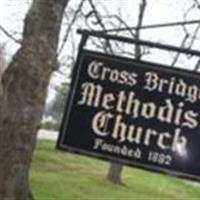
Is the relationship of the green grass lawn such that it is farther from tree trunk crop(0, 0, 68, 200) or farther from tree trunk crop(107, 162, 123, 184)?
tree trunk crop(0, 0, 68, 200)

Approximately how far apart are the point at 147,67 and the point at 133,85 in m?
0.18

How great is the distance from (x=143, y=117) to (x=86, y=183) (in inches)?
1225

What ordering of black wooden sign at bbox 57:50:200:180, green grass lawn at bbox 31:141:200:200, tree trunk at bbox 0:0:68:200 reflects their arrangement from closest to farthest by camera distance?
black wooden sign at bbox 57:50:200:180, tree trunk at bbox 0:0:68:200, green grass lawn at bbox 31:141:200:200

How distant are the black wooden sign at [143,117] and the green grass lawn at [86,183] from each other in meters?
21.1

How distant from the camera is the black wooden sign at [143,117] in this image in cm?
673

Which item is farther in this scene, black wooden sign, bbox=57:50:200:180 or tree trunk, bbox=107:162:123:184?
tree trunk, bbox=107:162:123:184

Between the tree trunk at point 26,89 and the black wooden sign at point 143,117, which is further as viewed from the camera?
the tree trunk at point 26,89

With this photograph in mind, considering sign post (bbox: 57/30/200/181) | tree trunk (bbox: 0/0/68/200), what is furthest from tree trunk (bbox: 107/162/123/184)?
sign post (bbox: 57/30/200/181)

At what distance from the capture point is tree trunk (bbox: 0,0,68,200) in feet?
35.4

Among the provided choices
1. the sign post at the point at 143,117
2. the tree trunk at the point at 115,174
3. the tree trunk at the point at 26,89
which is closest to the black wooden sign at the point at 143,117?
the sign post at the point at 143,117

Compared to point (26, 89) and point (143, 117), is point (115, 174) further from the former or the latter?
point (143, 117)

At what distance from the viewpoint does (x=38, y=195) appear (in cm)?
2906

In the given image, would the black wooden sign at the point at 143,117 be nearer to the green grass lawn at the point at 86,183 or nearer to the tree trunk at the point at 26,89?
the tree trunk at the point at 26,89

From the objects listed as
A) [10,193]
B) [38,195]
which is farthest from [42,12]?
[38,195]
